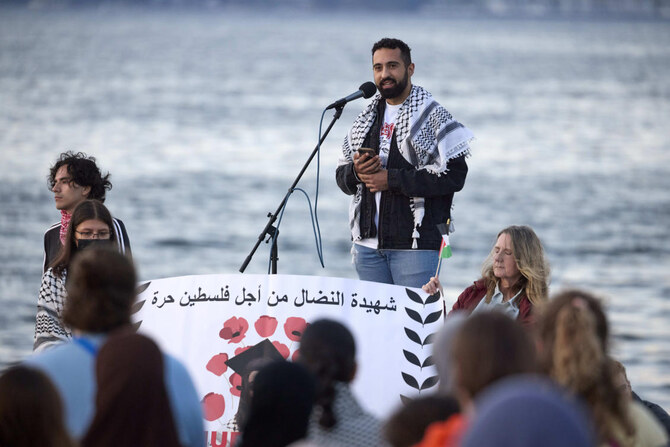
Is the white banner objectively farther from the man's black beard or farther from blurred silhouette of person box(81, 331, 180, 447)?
blurred silhouette of person box(81, 331, 180, 447)

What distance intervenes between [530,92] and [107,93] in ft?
60.7

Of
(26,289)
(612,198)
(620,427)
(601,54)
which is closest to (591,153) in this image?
(612,198)

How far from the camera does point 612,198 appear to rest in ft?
80.5

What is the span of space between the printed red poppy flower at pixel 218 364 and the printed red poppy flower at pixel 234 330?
0.29 ft

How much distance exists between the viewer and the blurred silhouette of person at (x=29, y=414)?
2.87m

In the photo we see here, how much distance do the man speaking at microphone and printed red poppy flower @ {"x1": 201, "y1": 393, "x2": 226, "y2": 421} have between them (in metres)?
1.09

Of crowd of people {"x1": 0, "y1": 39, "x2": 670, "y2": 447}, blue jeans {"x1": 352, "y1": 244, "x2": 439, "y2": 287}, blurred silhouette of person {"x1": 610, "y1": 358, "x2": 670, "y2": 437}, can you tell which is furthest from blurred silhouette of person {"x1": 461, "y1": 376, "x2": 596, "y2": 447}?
blue jeans {"x1": 352, "y1": 244, "x2": 439, "y2": 287}

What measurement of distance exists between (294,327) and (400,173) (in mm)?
900

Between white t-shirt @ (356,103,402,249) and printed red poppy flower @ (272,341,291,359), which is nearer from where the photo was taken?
printed red poppy flower @ (272,341,291,359)

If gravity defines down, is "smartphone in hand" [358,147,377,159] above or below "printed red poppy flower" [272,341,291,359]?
above

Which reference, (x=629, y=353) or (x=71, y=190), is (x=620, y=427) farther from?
(x=629, y=353)

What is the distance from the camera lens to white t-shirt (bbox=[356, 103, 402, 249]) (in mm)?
6023

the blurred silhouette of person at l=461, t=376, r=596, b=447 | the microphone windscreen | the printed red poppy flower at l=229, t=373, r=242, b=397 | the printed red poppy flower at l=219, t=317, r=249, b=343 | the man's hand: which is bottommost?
the printed red poppy flower at l=229, t=373, r=242, b=397

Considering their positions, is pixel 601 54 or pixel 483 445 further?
pixel 601 54
